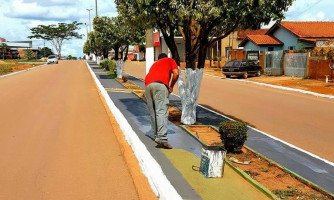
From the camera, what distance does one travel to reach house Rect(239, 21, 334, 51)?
40.4 metres

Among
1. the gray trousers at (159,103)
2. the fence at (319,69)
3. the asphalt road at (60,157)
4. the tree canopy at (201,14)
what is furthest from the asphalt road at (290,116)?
the fence at (319,69)

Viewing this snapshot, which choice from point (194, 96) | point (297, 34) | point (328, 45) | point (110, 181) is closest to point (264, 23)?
point (194, 96)

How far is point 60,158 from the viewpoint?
26.6ft

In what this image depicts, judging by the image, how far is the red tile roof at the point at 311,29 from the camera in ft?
135

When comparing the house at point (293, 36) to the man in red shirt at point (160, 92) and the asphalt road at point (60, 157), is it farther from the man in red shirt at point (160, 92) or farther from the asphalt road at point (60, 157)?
the man in red shirt at point (160, 92)

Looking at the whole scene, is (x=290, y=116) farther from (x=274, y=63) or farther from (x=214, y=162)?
(x=274, y=63)

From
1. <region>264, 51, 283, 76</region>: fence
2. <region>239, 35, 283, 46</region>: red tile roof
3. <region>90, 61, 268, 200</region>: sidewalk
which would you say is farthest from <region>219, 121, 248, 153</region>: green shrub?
<region>239, 35, 283, 46</region>: red tile roof

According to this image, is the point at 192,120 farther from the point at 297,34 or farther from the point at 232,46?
the point at 232,46

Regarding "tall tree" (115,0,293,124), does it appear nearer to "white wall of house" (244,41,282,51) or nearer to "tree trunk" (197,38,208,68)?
"tree trunk" (197,38,208,68)

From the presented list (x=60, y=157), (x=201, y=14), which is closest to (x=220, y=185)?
(x=60, y=157)

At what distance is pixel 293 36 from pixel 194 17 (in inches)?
1287

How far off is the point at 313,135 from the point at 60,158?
21.4ft

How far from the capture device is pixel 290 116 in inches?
592

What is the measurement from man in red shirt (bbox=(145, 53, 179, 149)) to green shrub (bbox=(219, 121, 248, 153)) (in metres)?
1.07
